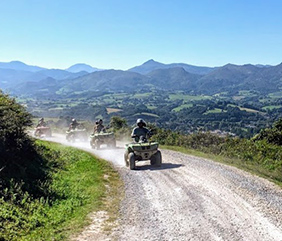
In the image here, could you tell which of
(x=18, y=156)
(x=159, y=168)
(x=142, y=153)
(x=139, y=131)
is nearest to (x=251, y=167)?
(x=159, y=168)

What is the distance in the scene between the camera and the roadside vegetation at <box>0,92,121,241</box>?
8.18m

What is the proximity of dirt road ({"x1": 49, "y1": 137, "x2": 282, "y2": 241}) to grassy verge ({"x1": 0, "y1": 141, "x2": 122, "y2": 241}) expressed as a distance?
0.61m

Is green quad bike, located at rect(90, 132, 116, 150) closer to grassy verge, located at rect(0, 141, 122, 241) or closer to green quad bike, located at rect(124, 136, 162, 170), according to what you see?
green quad bike, located at rect(124, 136, 162, 170)

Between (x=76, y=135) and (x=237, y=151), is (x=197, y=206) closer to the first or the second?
(x=237, y=151)

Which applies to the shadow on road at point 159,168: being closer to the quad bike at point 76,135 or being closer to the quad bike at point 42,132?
the quad bike at point 76,135

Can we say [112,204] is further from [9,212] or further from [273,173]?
[273,173]

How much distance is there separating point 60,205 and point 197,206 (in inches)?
164

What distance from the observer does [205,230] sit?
309 inches

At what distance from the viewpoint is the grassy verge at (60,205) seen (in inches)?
310

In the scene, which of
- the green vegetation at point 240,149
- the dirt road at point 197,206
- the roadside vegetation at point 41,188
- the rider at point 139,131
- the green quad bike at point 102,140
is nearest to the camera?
the dirt road at point 197,206

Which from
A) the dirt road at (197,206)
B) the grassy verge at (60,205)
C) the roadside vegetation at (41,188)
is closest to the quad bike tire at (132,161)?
the dirt road at (197,206)

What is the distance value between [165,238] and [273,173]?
32.3ft

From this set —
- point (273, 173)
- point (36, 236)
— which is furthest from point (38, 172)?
point (273, 173)

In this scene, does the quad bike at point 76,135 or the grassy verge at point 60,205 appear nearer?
the grassy verge at point 60,205
